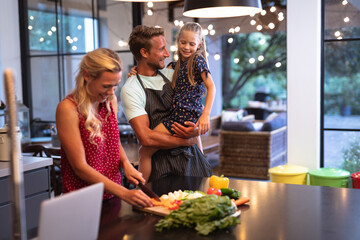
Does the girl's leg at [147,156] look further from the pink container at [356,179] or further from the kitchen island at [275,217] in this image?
the pink container at [356,179]

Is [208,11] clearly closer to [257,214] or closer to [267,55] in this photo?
[257,214]

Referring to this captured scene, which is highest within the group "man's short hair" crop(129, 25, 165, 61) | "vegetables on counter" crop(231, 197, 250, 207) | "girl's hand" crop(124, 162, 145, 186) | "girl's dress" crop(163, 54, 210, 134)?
"man's short hair" crop(129, 25, 165, 61)

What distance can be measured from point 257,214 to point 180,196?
12.6 inches

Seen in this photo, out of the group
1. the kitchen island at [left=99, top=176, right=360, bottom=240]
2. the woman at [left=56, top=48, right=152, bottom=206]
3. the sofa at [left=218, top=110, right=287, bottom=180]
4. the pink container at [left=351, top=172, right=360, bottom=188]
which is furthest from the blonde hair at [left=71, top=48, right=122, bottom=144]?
the sofa at [left=218, top=110, right=287, bottom=180]

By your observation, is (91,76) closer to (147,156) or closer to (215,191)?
(215,191)

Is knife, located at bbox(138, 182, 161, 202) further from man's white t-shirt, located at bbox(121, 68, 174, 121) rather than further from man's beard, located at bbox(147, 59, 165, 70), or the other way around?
man's beard, located at bbox(147, 59, 165, 70)

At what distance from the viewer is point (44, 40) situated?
638 cm

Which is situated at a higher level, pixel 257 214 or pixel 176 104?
pixel 176 104

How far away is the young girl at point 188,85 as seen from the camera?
2.62 meters

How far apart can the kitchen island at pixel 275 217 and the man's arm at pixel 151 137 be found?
39 centimetres

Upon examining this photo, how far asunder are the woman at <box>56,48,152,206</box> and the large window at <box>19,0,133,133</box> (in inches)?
152

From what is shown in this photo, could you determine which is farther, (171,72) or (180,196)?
(171,72)

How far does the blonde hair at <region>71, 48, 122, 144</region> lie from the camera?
1.78 metres

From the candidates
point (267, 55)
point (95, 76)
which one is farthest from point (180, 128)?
point (267, 55)
